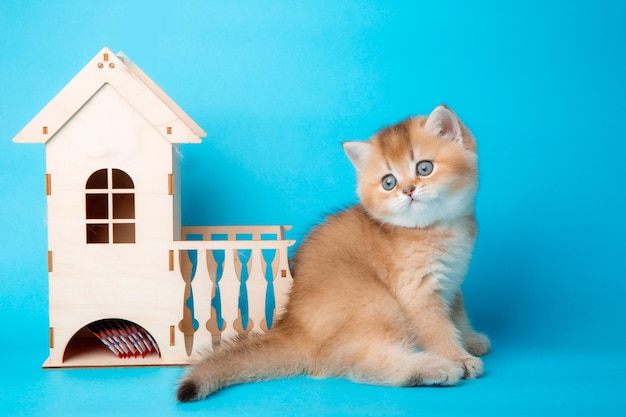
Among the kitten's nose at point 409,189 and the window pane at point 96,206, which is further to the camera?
the window pane at point 96,206

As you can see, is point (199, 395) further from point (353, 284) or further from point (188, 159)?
point (188, 159)

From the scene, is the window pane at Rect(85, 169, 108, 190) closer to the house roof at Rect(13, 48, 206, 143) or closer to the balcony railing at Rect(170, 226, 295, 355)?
the house roof at Rect(13, 48, 206, 143)

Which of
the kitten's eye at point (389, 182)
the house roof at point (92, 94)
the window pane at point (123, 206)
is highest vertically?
the house roof at point (92, 94)

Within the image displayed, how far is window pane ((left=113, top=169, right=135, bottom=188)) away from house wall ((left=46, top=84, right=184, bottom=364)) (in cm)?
49

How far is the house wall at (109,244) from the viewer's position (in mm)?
2967

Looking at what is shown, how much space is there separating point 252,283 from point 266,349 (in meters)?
0.41

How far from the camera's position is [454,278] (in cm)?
295

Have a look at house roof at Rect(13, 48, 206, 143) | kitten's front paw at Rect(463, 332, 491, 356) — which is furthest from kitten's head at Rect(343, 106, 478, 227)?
house roof at Rect(13, 48, 206, 143)

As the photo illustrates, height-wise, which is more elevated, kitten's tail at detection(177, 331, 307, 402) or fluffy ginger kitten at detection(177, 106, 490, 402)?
fluffy ginger kitten at detection(177, 106, 490, 402)

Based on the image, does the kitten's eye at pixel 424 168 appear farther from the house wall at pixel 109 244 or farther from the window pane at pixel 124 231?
the window pane at pixel 124 231

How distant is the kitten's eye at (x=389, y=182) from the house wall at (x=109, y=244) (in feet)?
2.76

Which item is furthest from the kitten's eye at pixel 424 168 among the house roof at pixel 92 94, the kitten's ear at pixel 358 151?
the house roof at pixel 92 94

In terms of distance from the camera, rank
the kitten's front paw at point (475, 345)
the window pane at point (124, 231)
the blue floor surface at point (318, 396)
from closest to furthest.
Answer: the blue floor surface at point (318, 396)
the kitten's front paw at point (475, 345)
the window pane at point (124, 231)

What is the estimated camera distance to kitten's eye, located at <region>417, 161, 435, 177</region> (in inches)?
111
